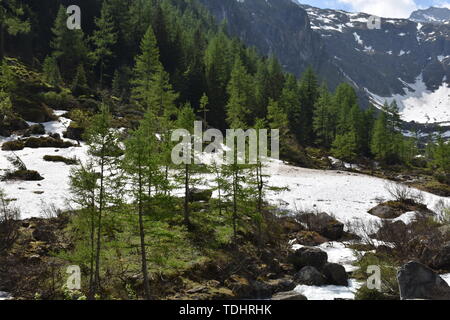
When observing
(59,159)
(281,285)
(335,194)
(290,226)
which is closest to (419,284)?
(281,285)

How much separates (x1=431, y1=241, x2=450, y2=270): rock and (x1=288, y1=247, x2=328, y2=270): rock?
4.88 meters

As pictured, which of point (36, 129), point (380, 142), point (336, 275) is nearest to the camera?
point (336, 275)

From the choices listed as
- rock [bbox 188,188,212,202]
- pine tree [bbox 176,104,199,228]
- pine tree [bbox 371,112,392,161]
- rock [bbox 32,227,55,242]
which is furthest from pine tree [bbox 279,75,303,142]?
rock [bbox 32,227,55,242]

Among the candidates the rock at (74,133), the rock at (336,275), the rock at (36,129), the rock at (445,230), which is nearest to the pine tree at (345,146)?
the rock at (445,230)

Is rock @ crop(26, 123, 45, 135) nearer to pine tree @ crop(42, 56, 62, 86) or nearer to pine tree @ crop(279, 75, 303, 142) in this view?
pine tree @ crop(42, 56, 62, 86)

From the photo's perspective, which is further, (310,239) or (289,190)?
(289,190)

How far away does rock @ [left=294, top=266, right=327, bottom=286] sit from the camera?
16.7 metres

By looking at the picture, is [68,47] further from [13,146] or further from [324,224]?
[324,224]

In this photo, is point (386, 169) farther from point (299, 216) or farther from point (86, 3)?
point (86, 3)

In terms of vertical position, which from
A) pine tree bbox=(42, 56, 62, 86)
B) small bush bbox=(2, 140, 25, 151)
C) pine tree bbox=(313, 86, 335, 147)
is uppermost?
pine tree bbox=(42, 56, 62, 86)

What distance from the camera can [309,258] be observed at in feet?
60.0

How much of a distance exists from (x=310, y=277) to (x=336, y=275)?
1189 mm
